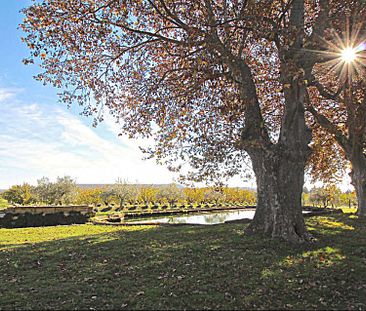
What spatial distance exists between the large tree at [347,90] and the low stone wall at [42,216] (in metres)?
14.0

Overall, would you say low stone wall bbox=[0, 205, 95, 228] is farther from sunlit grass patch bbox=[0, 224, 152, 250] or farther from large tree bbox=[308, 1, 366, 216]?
large tree bbox=[308, 1, 366, 216]

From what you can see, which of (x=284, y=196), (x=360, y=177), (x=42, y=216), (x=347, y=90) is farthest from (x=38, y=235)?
(x=360, y=177)

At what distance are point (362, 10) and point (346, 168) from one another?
13.3m

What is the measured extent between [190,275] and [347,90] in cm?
1095

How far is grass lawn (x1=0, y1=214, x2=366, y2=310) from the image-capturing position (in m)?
4.19

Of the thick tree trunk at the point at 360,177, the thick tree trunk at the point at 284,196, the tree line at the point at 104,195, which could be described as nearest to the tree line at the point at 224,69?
the thick tree trunk at the point at 284,196

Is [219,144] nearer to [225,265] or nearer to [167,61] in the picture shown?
[167,61]

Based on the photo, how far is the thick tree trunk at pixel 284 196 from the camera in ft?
24.6

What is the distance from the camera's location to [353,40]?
8445mm

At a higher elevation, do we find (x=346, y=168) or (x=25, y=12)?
(x=25, y=12)

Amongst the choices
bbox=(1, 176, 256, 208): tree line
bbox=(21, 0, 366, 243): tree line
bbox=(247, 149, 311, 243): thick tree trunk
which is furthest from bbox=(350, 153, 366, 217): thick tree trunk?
bbox=(1, 176, 256, 208): tree line

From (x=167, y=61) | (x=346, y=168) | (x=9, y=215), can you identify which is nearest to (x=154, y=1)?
(x=167, y=61)

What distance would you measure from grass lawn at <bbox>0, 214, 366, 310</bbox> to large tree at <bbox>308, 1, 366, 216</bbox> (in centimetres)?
517

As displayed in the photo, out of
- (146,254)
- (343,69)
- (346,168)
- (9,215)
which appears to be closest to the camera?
(146,254)
